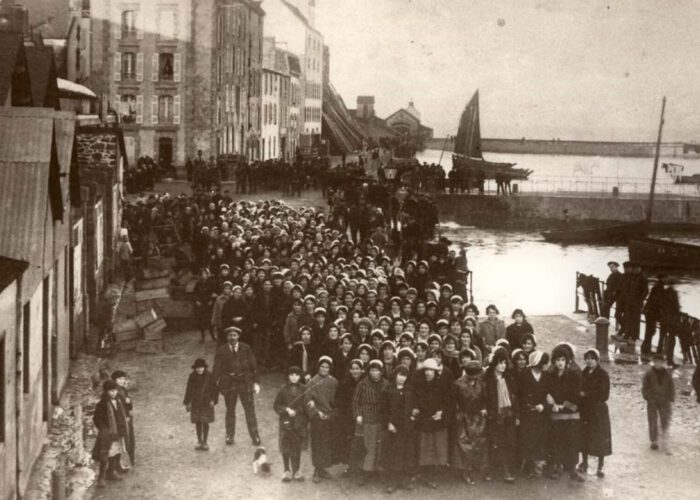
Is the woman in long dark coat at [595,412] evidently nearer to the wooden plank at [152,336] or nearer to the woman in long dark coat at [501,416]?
the woman in long dark coat at [501,416]

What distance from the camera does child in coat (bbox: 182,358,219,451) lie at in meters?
11.1

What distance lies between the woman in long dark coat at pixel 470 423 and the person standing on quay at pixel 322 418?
1351mm

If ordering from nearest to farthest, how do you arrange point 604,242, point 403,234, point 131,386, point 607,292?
point 131,386
point 607,292
point 403,234
point 604,242

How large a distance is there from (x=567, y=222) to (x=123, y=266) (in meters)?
32.7

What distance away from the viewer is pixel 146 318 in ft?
54.2

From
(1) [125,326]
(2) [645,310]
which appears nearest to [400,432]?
(1) [125,326]

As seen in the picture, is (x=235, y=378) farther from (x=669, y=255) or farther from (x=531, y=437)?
(x=669, y=255)

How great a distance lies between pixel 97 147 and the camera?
23.2 metres

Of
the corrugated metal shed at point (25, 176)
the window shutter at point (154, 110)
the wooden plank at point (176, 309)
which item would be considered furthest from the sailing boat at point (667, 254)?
the corrugated metal shed at point (25, 176)

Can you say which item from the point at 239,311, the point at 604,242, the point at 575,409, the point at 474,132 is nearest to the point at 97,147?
the point at 239,311

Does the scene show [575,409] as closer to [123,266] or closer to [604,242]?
[123,266]

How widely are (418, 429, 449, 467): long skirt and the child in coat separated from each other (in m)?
2.58

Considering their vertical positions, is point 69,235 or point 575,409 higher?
point 69,235

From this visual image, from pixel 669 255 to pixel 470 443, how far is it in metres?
33.2
